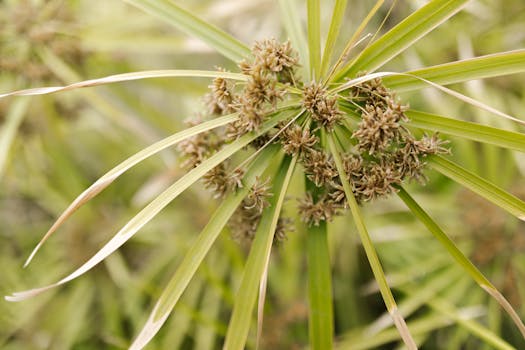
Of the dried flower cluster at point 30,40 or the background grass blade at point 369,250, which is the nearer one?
the background grass blade at point 369,250

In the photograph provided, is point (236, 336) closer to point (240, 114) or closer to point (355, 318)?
point (240, 114)

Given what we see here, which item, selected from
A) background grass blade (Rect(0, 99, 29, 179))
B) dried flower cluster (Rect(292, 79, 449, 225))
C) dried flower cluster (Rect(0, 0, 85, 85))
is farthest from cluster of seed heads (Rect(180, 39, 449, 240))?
dried flower cluster (Rect(0, 0, 85, 85))

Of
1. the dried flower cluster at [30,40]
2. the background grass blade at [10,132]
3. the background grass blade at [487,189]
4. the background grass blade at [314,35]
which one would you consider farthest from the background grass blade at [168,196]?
the dried flower cluster at [30,40]

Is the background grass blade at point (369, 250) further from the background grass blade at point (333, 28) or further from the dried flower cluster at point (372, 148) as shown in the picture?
the background grass blade at point (333, 28)

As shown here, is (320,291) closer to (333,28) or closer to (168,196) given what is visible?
(168,196)

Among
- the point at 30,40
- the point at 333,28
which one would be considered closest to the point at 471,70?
the point at 333,28

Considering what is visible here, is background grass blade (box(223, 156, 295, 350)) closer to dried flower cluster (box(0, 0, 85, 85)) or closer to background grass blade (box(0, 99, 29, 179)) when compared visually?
background grass blade (box(0, 99, 29, 179))

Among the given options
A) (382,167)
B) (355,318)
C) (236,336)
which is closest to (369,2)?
(355,318)
